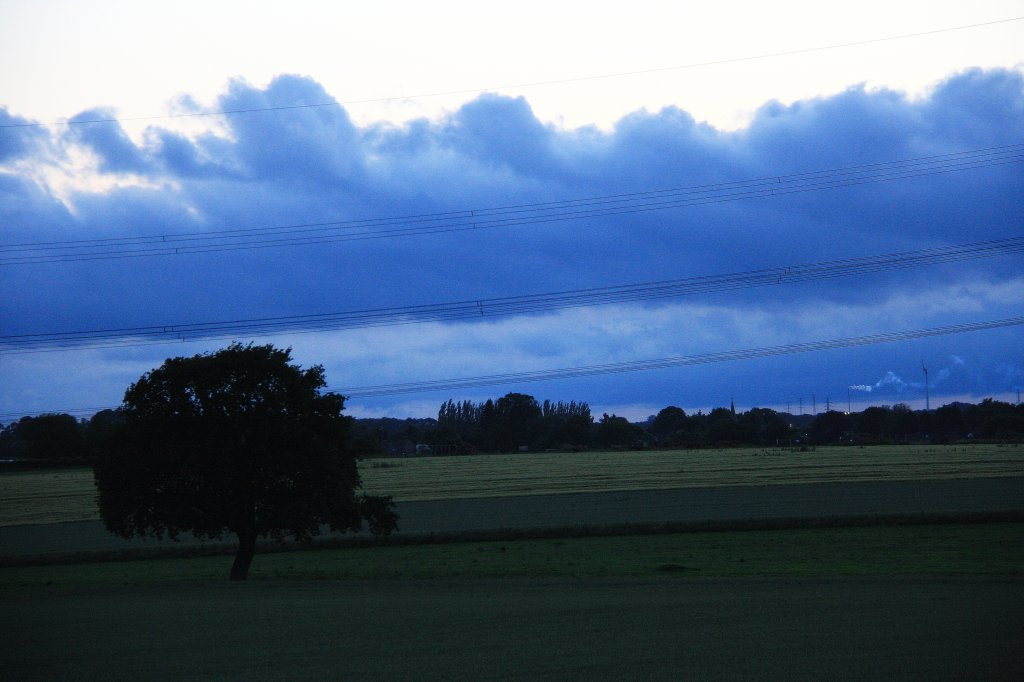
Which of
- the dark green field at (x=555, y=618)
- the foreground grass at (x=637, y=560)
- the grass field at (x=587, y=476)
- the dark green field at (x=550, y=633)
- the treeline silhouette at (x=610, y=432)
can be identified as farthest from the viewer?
the treeline silhouette at (x=610, y=432)

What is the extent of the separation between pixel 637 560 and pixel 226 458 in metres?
15.7

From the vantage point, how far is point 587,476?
283ft

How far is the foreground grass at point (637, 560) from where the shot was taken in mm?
30531

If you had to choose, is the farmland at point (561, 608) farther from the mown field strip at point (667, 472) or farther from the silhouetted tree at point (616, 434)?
the silhouetted tree at point (616, 434)

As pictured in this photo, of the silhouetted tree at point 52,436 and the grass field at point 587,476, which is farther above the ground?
the silhouetted tree at point 52,436

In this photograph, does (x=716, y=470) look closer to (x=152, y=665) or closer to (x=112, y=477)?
(x=112, y=477)

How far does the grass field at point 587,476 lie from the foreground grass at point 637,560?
26532 millimetres

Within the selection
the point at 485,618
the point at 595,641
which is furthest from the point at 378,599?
the point at 595,641

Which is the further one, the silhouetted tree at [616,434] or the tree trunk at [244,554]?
the silhouetted tree at [616,434]

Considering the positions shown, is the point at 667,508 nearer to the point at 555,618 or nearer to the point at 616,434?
the point at 555,618

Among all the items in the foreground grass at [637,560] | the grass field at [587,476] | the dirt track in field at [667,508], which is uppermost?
the grass field at [587,476]

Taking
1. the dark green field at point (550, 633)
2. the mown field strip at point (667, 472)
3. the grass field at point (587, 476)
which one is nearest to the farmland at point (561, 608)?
the dark green field at point (550, 633)

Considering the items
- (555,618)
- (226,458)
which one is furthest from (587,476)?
(555,618)

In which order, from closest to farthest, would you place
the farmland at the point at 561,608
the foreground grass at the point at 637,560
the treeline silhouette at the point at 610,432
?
the farmland at the point at 561,608, the foreground grass at the point at 637,560, the treeline silhouette at the point at 610,432
